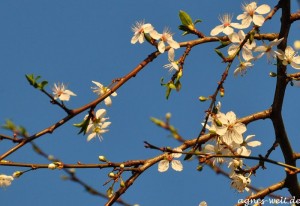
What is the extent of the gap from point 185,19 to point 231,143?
73cm

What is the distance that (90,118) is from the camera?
9.16 feet

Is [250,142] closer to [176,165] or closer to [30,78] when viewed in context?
[176,165]

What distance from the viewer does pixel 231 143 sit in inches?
108

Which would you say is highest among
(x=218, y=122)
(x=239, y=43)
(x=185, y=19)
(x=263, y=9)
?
(x=185, y=19)

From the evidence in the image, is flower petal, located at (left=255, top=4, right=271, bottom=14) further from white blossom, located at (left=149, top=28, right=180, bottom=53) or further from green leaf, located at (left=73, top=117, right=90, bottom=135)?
green leaf, located at (left=73, top=117, right=90, bottom=135)

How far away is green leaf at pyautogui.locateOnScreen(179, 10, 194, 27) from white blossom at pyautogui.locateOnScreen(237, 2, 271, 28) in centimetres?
29

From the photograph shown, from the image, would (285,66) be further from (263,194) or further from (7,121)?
(7,121)

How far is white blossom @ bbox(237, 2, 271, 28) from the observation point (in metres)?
2.51

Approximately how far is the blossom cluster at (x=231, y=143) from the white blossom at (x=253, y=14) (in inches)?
19.6

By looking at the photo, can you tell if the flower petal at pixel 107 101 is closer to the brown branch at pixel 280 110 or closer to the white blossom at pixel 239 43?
the white blossom at pixel 239 43

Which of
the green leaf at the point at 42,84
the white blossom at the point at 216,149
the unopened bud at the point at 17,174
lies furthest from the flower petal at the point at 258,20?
the unopened bud at the point at 17,174

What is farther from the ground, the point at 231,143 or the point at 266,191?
the point at 231,143

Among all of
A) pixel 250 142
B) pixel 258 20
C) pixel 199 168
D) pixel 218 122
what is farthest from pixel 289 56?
pixel 199 168

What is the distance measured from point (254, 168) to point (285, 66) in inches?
24.5
